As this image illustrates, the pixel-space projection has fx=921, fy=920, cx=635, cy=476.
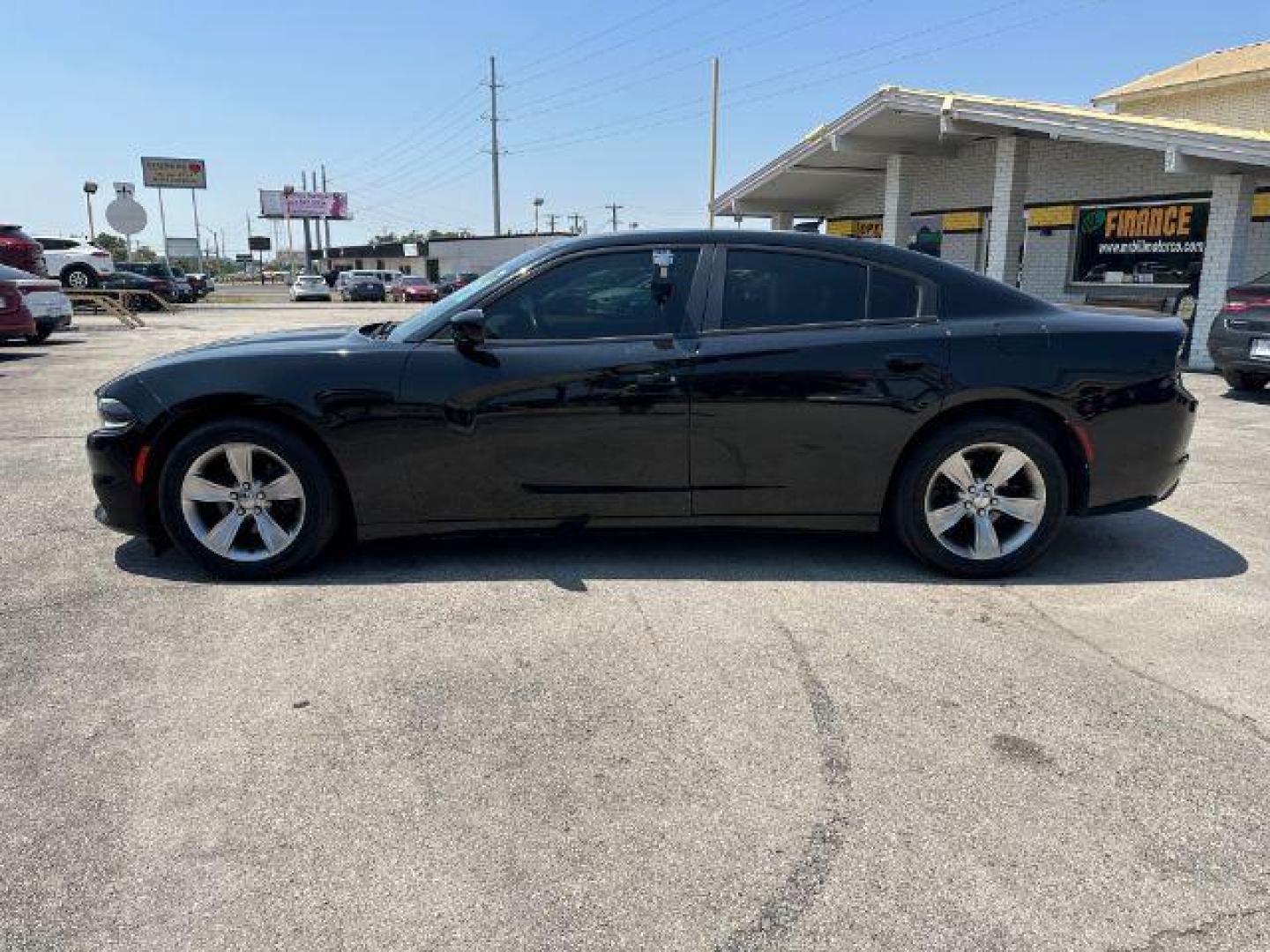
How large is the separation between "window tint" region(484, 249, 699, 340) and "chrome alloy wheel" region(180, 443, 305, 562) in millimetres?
1146

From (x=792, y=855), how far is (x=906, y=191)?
676 inches

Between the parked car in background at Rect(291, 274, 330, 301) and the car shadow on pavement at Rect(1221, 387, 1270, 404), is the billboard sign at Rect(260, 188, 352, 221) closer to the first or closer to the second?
the parked car in background at Rect(291, 274, 330, 301)

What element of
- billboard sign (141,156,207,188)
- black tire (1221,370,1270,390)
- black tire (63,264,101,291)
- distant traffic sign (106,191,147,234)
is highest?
billboard sign (141,156,207,188)

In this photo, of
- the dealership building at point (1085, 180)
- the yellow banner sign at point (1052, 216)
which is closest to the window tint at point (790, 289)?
the dealership building at point (1085, 180)

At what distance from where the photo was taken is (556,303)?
164 inches

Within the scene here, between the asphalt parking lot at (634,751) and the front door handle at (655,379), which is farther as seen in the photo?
the front door handle at (655,379)

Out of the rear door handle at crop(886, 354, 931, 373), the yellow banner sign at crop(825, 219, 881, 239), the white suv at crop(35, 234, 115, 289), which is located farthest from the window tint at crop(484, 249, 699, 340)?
the white suv at crop(35, 234, 115, 289)

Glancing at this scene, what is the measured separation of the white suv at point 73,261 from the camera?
2822cm

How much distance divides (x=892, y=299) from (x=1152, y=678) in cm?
193

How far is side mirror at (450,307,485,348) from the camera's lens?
13.1 ft

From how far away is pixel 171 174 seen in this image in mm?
75125

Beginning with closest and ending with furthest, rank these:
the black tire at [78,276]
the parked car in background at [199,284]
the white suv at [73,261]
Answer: the white suv at [73,261] → the black tire at [78,276] → the parked car in background at [199,284]

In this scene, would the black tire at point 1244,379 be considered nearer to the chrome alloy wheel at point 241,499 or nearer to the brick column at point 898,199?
the brick column at point 898,199

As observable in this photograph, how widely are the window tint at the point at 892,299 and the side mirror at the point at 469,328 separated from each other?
1.77 metres
